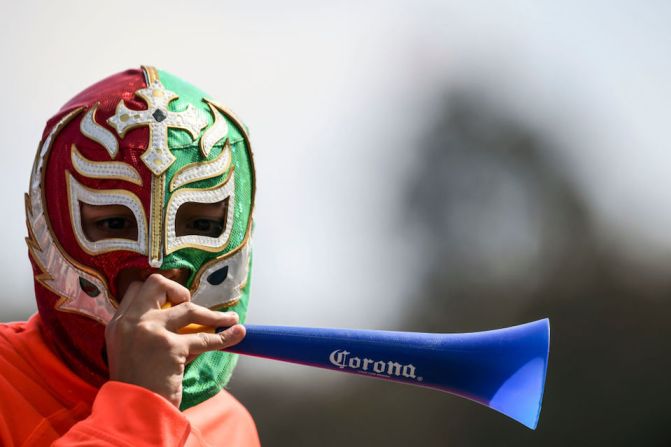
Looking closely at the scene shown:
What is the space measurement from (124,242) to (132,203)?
145 millimetres

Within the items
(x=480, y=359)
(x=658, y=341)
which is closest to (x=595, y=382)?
(x=658, y=341)

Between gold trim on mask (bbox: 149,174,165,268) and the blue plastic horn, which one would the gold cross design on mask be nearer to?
gold trim on mask (bbox: 149,174,165,268)

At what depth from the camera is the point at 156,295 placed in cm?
351

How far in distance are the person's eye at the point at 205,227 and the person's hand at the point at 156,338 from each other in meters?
0.47

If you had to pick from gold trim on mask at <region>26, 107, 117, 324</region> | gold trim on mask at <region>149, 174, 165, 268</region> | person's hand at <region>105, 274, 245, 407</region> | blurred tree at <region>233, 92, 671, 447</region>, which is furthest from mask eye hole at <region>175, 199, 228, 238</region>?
blurred tree at <region>233, 92, 671, 447</region>

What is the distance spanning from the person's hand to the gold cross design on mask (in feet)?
1.80

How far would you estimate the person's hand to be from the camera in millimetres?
3404

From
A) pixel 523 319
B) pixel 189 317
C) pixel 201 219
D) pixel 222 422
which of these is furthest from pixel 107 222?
pixel 523 319

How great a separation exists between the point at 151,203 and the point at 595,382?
7.58 meters

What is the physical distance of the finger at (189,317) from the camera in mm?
3461

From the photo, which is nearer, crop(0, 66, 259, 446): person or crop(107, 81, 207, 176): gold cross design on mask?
crop(0, 66, 259, 446): person

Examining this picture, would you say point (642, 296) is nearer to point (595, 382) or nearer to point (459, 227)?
point (595, 382)

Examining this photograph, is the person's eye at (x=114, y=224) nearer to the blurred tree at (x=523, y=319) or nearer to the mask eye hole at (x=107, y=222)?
the mask eye hole at (x=107, y=222)

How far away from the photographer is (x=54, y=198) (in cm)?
404
